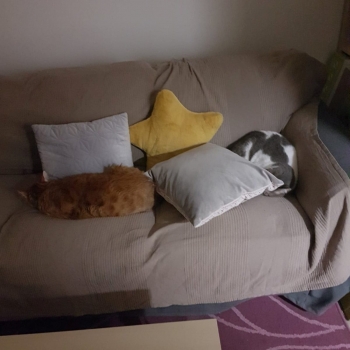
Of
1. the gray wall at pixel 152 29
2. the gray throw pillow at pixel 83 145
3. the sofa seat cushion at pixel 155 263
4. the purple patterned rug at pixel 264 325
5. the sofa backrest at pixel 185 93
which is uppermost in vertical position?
the gray wall at pixel 152 29

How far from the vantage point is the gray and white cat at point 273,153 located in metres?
1.36

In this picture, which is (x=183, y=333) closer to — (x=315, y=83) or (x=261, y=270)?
(x=261, y=270)

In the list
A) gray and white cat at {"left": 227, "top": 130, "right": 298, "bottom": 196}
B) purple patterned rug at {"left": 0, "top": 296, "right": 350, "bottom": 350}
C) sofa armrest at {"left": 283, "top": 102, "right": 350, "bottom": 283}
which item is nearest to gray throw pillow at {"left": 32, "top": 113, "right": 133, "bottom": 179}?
gray and white cat at {"left": 227, "top": 130, "right": 298, "bottom": 196}

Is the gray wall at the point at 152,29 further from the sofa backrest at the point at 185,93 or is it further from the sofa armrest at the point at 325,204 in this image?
the sofa armrest at the point at 325,204

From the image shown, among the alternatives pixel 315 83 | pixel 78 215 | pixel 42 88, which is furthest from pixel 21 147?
pixel 315 83

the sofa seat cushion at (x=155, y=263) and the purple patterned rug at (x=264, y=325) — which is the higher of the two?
the sofa seat cushion at (x=155, y=263)

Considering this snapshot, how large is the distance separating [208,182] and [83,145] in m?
0.59

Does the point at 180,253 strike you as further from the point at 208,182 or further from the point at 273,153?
the point at 273,153

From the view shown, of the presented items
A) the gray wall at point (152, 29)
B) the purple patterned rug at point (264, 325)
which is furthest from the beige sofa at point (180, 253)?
the gray wall at point (152, 29)

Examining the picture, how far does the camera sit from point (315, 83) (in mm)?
1578

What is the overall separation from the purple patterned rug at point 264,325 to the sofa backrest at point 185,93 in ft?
2.43

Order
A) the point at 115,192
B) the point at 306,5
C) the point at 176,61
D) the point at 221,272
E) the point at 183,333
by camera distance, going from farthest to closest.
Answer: the point at 306,5 → the point at 176,61 → the point at 115,192 → the point at 221,272 → the point at 183,333

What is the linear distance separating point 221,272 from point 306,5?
4.71 ft

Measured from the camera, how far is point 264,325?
1375 mm
